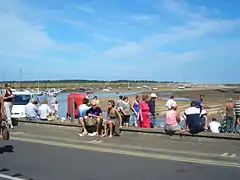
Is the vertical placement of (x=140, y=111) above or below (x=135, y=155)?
above

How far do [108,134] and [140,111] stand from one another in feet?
5.65

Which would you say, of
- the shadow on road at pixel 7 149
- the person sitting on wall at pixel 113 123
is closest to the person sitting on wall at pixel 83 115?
the person sitting on wall at pixel 113 123

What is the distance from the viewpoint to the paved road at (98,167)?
8328mm

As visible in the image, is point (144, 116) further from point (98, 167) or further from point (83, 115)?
point (98, 167)

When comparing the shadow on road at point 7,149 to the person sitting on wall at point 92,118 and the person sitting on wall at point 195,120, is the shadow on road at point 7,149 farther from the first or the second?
the person sitting on wall at point 195,120

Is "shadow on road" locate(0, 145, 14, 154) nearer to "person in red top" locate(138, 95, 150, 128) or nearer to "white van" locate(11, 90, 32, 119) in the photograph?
"person in red top" locate(138, 95, 150, 128)

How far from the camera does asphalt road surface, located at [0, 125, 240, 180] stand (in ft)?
27.9

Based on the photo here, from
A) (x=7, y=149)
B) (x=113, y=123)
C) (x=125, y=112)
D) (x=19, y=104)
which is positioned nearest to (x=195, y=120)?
(x=113, y=123)

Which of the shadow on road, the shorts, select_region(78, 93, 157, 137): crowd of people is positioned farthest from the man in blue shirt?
the shadow on road

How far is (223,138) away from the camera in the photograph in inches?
458

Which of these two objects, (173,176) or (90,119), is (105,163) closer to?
(173,176)

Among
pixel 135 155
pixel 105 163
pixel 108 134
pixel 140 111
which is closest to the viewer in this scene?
pixel 105 163

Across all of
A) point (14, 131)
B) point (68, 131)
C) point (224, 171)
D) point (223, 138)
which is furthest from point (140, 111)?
point (224, 171)

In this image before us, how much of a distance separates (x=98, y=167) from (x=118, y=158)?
3.86 ft
